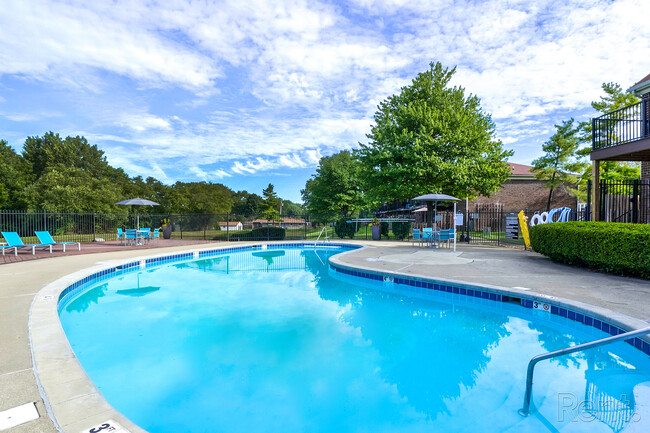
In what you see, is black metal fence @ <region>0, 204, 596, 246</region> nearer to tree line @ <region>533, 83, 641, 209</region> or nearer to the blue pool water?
tree line @ <region>533, 83, 641, 209</region>

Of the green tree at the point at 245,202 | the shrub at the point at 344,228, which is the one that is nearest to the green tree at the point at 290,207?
the green tree at the point at 245,202

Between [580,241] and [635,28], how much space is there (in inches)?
417

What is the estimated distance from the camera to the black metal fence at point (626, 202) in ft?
34.1

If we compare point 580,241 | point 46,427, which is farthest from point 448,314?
point 46,427

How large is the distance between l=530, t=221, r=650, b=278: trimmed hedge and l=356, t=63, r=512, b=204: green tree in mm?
8191

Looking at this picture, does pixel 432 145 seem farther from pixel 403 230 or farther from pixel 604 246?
pixel 604 246

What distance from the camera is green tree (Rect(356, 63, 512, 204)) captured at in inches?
685

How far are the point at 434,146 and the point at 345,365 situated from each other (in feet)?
51.2

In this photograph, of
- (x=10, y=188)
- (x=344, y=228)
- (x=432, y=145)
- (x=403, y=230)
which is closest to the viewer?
(x=432, y=145)

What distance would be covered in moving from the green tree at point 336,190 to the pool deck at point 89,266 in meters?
21.9

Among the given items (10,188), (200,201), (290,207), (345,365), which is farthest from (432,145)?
(290,207)

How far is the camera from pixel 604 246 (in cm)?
759

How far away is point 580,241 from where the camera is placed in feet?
27.1

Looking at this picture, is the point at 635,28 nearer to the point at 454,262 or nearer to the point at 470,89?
the point at 470,89
